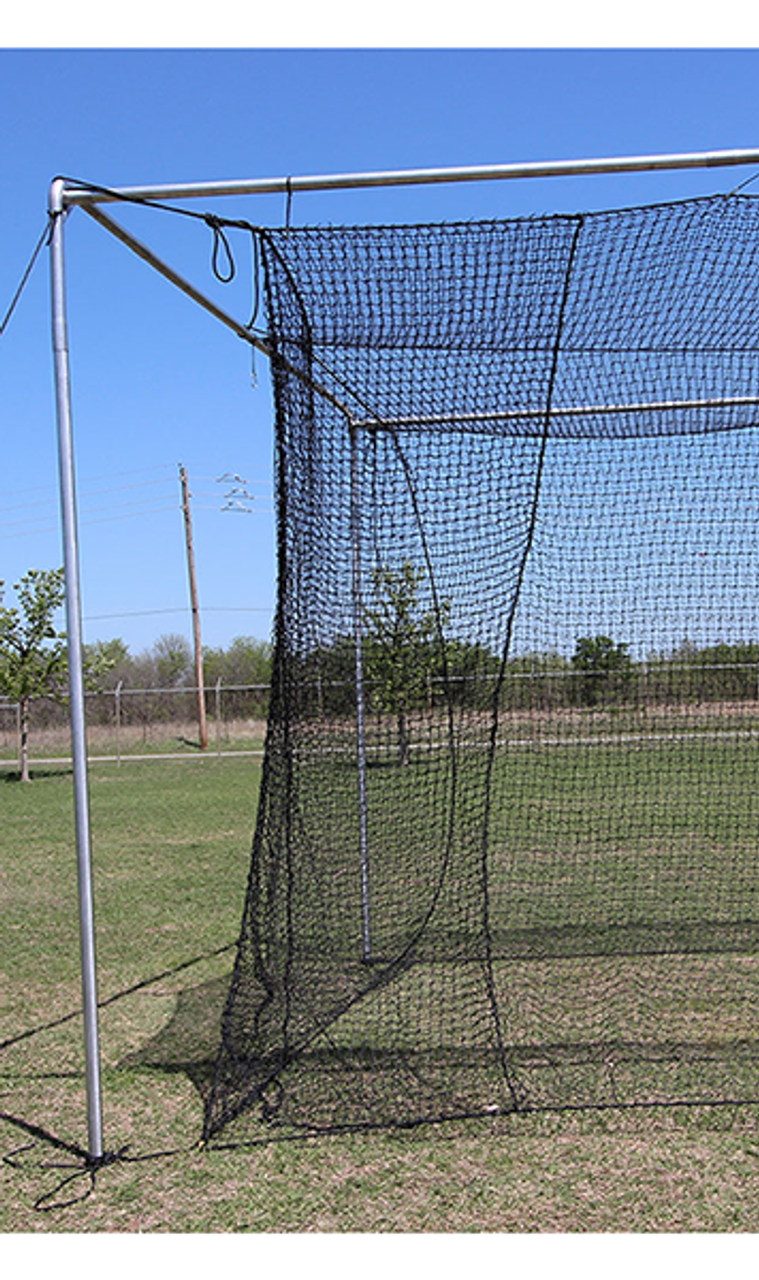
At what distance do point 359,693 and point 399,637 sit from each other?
0.54 meters

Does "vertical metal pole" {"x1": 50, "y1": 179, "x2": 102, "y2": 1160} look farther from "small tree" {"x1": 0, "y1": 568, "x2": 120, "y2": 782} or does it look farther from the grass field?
"small tree" {"x1": 0, "y1": 568, "x2": 120, "y2": 782}

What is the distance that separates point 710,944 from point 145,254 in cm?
393

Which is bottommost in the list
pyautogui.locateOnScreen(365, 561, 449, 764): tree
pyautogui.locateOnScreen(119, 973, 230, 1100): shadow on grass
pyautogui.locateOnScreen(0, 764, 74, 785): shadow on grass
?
pyautogui.locateOnScreen(119, 973, 230, 1100): shadow on grass

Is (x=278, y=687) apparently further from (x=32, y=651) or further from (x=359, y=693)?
(x=32, y=651)

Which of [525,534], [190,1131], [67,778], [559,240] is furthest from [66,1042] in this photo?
[67,778]

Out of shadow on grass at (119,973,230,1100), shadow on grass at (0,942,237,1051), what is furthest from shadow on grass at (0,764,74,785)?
shadow on grass at (119,973,230,1100)

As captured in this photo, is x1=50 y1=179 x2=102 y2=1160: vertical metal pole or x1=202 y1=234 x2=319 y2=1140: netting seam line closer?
x1=50 y1=179 x2=102 y2=1160: vertical metal pole

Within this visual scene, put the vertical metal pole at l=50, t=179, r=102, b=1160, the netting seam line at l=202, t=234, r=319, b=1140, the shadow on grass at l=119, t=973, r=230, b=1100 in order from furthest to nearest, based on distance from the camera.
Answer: the shadow on grass at l=119, t=973, r=230, b=1100, the netting seam line at l=202, t=234, r=319, b=1140, the vertical metal pole at l=50, t=179, r=102, b=1160

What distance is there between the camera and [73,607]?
3.10 meters

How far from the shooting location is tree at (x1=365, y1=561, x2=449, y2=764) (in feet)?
14.5

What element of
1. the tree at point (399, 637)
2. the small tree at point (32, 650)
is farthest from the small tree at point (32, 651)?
the tree at point (399, 637)

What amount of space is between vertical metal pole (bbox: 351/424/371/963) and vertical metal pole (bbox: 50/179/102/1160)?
50.6 inches

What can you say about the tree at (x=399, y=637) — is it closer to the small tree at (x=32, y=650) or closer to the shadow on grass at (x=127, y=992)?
the shadow on grass at (x=127, y=992)

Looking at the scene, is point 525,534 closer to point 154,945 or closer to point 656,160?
point 656,160
